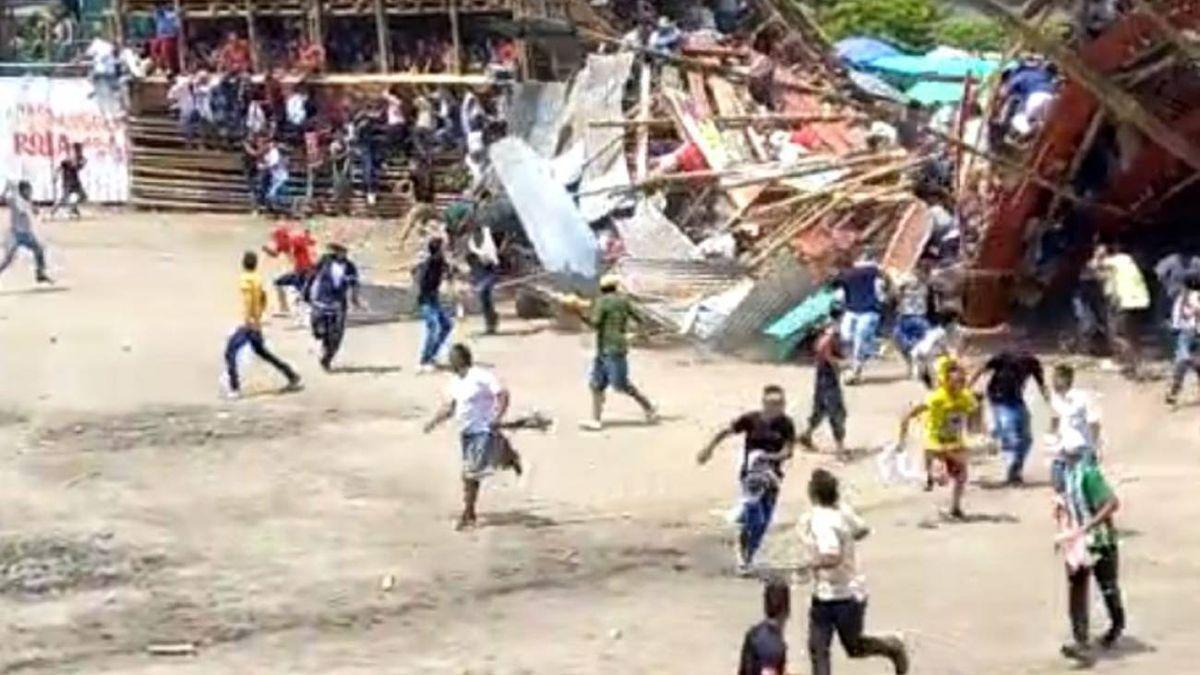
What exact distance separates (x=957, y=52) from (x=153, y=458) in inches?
800

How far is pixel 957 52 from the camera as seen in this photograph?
3934 centimetres

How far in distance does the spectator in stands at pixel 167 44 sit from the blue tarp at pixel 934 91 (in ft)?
36.8

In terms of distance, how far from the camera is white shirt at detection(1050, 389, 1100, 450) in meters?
15.7

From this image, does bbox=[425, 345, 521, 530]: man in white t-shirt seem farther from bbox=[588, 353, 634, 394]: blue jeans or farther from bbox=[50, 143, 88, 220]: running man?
bbox=[50, 143, 88, 220]: running man

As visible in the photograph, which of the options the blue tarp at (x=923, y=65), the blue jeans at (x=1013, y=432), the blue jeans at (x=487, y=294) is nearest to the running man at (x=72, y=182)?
the blue tarp at (x=923, y=65)

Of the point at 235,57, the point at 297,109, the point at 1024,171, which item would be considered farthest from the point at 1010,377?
the point at 235,57

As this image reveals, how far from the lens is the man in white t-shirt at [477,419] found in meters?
18.4

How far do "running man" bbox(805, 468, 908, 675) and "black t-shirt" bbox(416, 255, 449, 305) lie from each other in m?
12.7

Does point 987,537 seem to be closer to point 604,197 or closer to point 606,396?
point 606,396

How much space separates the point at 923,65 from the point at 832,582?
25143mm

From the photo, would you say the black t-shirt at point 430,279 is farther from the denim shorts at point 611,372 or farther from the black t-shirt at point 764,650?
the black t-shirt at point 764,650

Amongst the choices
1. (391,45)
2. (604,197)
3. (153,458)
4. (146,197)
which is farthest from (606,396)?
(146,197)

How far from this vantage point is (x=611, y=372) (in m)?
22.3

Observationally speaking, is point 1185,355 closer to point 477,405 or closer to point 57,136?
point 477,405
